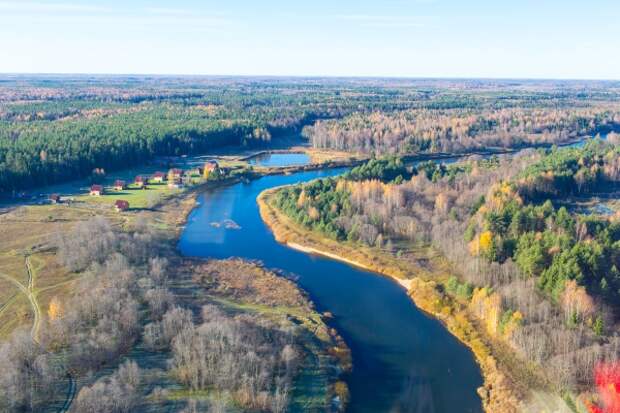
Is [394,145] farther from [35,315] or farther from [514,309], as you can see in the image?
[35,315]

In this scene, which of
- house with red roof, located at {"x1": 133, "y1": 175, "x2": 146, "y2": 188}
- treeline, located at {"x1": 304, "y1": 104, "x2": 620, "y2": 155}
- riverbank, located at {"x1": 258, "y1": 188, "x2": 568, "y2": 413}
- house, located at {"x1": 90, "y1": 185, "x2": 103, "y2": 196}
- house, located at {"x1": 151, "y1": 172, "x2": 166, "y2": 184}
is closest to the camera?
riverbank, located at {"x1": 258, "y1": 188, "x2": 568, "y2": 413}

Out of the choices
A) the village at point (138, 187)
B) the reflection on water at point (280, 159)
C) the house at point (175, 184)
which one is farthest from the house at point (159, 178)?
the reflection on water at point (280, 159)

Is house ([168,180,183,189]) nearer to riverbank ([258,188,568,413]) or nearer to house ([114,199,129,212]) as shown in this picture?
house ([114,199,129,212])

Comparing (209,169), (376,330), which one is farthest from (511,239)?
(209,169)

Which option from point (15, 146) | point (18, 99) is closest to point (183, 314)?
point (15, 146)

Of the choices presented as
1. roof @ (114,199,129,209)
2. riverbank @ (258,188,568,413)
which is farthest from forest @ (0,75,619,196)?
riverbank @ (258,188,568,413)

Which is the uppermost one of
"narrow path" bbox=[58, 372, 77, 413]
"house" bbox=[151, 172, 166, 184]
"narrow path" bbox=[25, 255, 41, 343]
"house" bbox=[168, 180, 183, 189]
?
"house" bbox=[151, 172, 166, 184]
